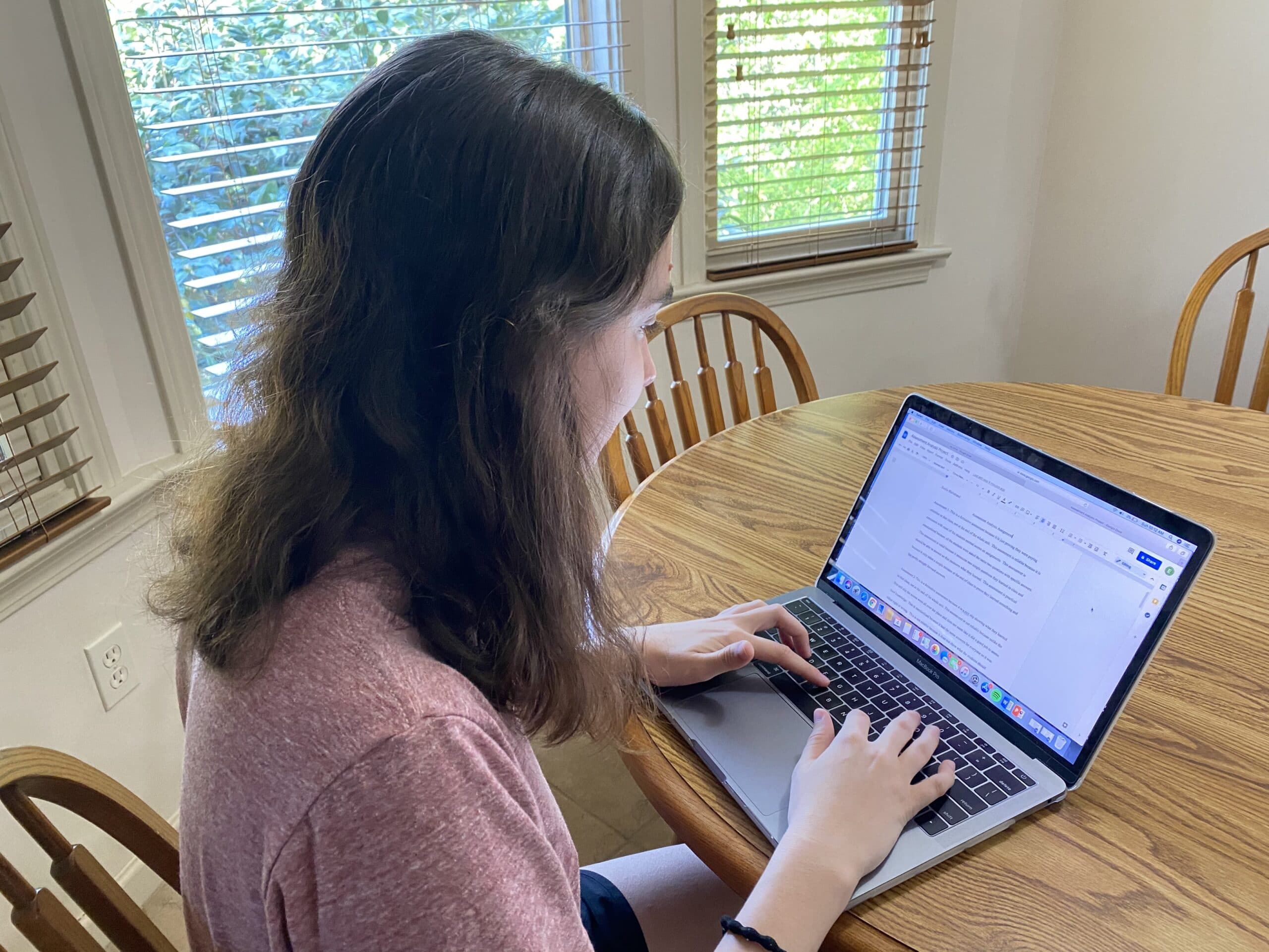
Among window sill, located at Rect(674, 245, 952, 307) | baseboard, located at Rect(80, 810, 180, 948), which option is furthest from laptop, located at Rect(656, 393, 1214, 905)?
window sill, located at Rect(674, 245, 952, 307)

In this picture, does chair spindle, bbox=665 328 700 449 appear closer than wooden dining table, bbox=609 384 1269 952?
No

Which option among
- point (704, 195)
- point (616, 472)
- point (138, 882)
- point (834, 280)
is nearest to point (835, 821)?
point (616, 472)

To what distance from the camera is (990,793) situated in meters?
0.68

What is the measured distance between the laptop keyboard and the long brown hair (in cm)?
29

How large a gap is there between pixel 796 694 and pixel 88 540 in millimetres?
1104

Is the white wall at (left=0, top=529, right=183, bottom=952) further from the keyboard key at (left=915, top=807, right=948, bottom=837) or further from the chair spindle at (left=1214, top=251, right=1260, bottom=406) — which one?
the chair spindle at (left=1214, top=251, right=1260, bottom=406)

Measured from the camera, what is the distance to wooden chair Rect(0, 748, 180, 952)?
1.96 ft

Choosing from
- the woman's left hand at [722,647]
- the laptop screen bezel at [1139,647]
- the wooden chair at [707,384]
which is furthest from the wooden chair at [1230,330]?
the woman's left hand at [722,647]

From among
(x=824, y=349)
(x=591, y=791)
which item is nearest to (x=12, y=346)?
(x=591, y=791)

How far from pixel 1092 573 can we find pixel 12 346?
1.32 meters

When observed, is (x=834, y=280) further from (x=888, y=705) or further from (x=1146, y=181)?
(x=888, y=705)

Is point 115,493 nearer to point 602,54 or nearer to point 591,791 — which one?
point 591,791

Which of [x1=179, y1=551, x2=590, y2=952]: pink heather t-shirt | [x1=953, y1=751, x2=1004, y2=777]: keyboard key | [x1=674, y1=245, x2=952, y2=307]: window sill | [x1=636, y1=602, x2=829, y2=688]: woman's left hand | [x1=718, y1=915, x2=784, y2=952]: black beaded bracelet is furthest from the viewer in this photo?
[x1=674, y1=245, x2=952, y2=307]: window sill

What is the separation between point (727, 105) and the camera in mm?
2104
